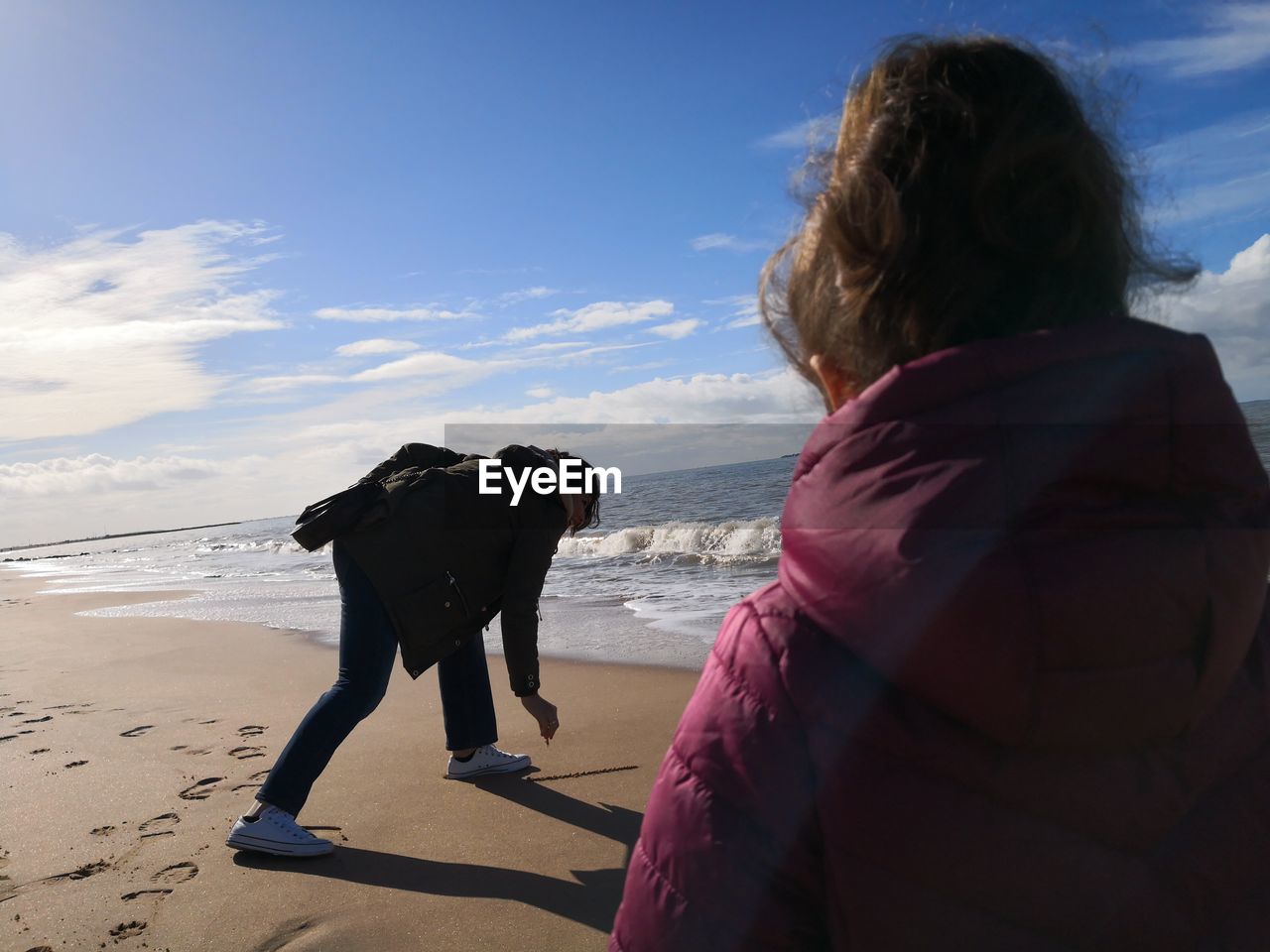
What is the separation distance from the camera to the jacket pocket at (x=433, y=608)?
140 inches

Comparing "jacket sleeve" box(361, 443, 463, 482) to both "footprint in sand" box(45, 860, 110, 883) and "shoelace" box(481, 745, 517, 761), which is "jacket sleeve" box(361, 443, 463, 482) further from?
"footprint in sand" box(45, 860, 110, 883)

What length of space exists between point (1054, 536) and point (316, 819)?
3719 mm

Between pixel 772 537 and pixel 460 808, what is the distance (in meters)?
11.9

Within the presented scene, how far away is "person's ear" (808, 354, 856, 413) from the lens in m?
1.00

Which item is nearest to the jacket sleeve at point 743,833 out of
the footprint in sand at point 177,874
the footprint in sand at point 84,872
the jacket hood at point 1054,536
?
the jacket hood at point 1054,536

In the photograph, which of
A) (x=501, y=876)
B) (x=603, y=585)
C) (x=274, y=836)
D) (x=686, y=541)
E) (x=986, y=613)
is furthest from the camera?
(x=686, y=541)

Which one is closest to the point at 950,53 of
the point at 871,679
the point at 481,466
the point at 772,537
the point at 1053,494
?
the point at 1053,494

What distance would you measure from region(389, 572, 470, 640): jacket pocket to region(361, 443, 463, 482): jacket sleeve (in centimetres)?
63

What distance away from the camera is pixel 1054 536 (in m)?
0.76

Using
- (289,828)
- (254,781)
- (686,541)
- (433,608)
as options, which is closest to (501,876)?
(289,828)

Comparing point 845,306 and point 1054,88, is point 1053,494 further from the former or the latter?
point 1054,88

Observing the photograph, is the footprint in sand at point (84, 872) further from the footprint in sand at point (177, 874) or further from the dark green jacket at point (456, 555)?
the dark green jacket at point (456, 555)

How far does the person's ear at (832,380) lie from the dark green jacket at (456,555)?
2679mm

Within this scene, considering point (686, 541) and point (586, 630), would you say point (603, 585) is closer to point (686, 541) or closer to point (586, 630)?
point (586, 630)
